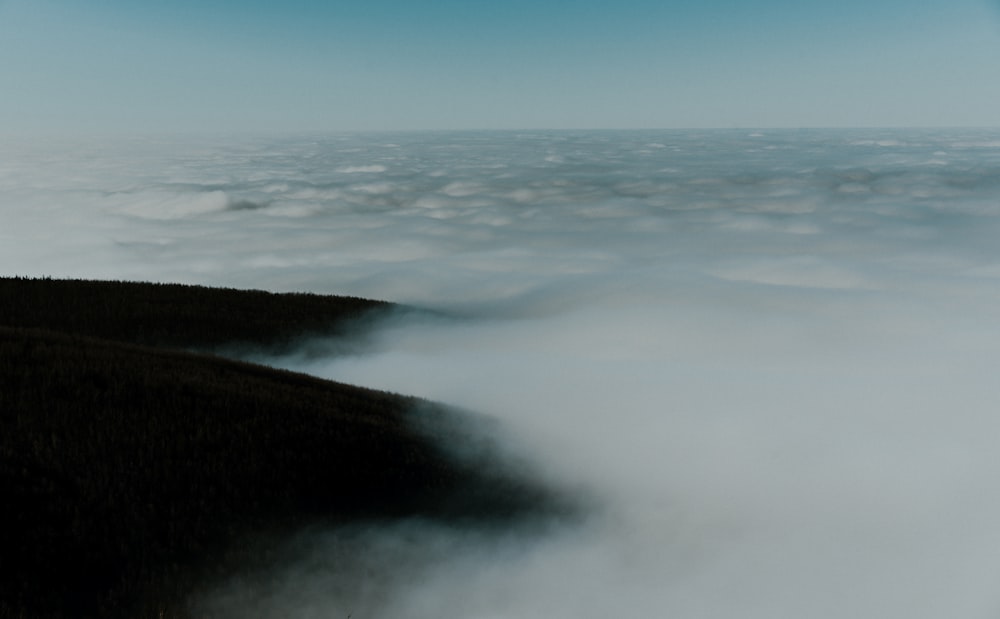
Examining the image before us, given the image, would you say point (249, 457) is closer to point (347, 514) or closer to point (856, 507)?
point (347, 514)

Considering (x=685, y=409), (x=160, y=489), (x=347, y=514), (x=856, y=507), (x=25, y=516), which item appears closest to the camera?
(x=25, y=516)

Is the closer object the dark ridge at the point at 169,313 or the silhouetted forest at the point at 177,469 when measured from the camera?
the silhouetted forest at the point at 177,469

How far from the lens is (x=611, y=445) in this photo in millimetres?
25656

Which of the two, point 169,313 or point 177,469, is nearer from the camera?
point 177,469

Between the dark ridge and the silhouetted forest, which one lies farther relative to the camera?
the dark ridge

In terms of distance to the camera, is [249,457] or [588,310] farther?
[588,310]

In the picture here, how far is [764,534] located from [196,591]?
14.2 m

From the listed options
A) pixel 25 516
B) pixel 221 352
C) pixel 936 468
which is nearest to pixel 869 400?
pixel 936 468

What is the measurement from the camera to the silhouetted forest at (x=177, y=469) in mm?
11594

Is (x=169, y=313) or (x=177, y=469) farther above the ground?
(x=177, y=469)

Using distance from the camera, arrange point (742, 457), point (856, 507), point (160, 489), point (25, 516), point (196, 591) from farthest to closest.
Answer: point (742, 457)
point (856, 507)
point (160, 489)
point (25, 516)
point (196, 591)

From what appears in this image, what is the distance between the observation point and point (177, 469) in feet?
47.9

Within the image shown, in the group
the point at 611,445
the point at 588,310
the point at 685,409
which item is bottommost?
the point at 588,310

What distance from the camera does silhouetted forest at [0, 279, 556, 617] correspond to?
38.0 ft
